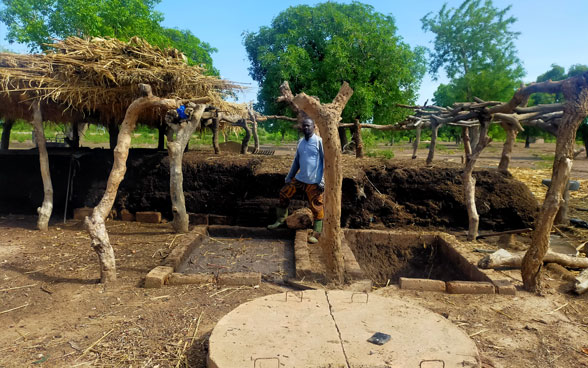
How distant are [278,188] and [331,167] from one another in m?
2.74

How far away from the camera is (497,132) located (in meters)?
20.5

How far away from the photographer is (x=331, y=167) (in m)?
4.36

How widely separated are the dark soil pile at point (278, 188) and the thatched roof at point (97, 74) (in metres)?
1.42

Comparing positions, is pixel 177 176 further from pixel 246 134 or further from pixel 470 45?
pixel 470 45

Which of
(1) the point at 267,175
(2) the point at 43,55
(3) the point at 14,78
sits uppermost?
(2) the point at 43,55

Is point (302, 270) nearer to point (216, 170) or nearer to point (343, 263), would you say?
point (343, 263)

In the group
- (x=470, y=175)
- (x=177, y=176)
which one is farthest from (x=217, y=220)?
(x=470, y=175)

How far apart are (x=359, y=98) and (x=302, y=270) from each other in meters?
11.6

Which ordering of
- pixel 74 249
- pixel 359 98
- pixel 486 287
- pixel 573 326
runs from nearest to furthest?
pixel 573 326 → pixel 486 287 → pixel 74 249 → pixel 359 98

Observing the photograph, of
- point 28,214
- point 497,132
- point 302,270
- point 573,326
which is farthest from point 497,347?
point 497,132

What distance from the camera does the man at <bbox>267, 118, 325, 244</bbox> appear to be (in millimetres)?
5801

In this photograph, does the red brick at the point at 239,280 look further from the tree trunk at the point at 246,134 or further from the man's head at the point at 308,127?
the tree trunk at the point at 246,134

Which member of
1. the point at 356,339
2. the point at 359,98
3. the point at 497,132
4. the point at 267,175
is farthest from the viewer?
the point at 497,132

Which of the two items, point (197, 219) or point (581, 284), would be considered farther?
point (197, 219)
